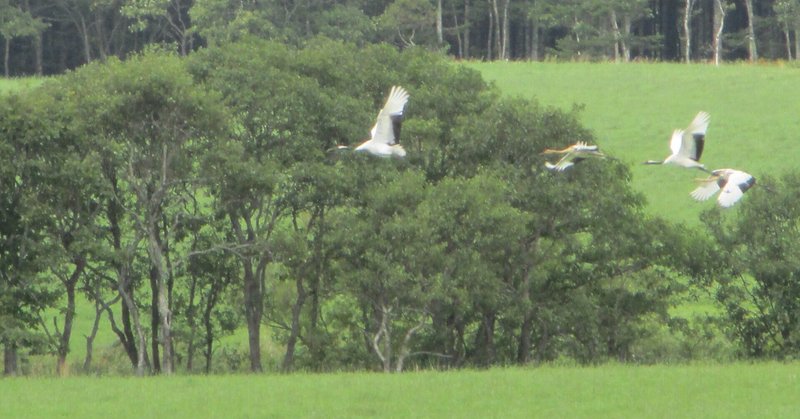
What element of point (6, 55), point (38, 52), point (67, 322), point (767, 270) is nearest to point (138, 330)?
point (67, 322)

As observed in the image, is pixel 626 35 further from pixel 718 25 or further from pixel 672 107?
pixel 672 107

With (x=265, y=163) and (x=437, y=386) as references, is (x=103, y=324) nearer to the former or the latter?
(x=265, y=163)

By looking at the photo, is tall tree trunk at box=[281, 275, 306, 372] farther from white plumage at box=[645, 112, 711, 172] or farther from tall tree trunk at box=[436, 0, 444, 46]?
tall tree trunk at box=[436, 0, 444, 46]

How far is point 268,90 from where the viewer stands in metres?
31.0

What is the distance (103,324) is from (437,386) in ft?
57.6

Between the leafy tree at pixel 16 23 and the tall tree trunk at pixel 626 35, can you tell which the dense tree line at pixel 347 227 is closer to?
the leafy tree at pixel 16 23

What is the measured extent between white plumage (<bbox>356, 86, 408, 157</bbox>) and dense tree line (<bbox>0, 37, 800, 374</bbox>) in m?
4.35

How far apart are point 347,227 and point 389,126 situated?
18.1 ft

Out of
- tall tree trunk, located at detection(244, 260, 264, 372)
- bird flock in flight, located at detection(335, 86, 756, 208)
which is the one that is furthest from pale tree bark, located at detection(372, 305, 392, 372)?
bird flock in flight, located at detection(335, 86, 756, 208)

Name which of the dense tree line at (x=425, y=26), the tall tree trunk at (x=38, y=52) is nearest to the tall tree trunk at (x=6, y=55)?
the dense tree line at (x=425, y=26)

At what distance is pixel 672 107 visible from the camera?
6203 centimetres

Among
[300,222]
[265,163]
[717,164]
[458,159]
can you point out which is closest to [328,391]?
[265,163]

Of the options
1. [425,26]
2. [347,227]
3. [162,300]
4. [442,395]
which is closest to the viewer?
[442,395]

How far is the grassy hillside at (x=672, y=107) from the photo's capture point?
51844mm
